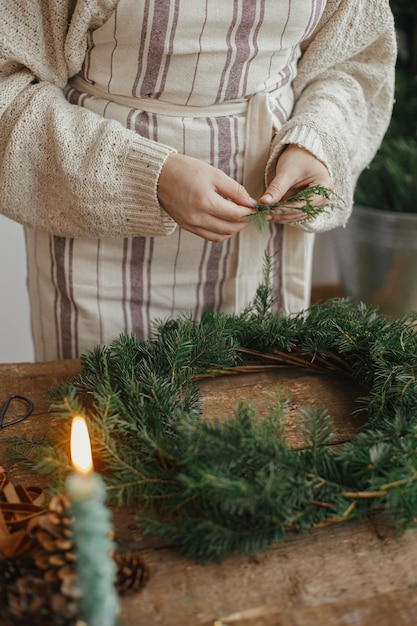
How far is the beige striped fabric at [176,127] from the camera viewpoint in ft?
2.42

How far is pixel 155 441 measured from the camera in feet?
1.79

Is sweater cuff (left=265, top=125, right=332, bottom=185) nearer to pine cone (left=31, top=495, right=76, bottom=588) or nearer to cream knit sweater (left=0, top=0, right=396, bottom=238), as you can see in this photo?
cream knit sweater (left=0, top=0, right=396, bottom=238)

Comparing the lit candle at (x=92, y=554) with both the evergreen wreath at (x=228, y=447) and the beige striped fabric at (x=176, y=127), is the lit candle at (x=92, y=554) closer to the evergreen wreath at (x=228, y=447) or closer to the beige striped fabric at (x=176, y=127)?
the evergreen wreath at (x=228, y=447)

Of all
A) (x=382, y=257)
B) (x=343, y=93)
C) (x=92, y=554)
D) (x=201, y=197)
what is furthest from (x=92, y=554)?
(x=382, y=257)

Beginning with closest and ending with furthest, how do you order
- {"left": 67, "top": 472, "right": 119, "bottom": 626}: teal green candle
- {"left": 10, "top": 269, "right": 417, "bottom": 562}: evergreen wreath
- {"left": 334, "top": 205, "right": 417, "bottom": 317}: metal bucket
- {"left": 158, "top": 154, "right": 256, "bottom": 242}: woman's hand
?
{"left": 67, "top": 472, "right": 119, "bottom": 626}: teal green candle, {"left": 10, "top": 269, "right": 417, "bottom": 562}: evergreen wreath, {"left": 158, "top": 154, "right": 256, "bottom": 242}: woman's hand, {"left": 334, "top": 205, "right": 417, "bottom": 317}: metal bucket

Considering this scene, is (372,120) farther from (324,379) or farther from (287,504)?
(287,504)

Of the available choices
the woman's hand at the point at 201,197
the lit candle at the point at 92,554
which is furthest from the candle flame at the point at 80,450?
the woman's hand at the point at 201,197

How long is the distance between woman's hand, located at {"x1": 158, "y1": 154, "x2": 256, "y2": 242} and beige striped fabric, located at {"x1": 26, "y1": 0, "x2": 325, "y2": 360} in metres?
0.10

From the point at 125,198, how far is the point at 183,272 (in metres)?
0.18

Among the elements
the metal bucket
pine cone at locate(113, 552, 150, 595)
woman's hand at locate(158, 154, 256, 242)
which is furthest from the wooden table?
the metal bucket

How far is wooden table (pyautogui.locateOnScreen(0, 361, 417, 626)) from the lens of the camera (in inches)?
18.0

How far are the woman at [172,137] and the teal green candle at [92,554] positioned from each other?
41cm

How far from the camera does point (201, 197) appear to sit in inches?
28.0

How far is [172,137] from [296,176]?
0.16 meters
